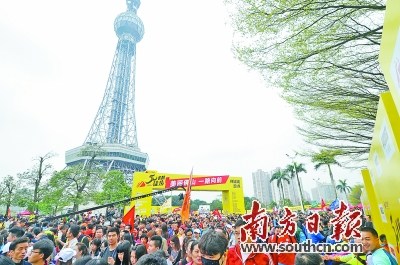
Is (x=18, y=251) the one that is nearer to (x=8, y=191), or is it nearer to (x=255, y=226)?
(x=255, y=226)

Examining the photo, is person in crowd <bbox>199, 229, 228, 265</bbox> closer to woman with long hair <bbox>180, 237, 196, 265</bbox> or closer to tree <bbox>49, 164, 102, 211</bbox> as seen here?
woman with long hair <bbox>180, 237, 196, 265</bbox>

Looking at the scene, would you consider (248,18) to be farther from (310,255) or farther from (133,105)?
(133,105)

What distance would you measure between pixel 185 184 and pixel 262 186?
3414 inches

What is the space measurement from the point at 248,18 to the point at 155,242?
14.4ft

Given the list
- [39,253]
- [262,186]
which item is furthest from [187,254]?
[262,186]

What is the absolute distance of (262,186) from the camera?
102 meters

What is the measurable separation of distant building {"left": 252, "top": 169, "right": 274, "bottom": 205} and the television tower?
167ft

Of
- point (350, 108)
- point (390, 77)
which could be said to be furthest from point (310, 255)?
point (350, 108)

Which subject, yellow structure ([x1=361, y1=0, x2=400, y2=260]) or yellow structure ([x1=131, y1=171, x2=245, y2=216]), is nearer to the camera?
yellow structure ([x1=361, y1=0, x2=400, y2=260])

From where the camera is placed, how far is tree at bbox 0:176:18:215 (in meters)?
30.7

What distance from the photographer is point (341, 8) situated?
4082 millimetres

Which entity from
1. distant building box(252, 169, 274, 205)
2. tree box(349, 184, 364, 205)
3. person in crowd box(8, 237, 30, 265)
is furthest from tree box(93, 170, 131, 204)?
distant building box(252, 169, 274, 205)

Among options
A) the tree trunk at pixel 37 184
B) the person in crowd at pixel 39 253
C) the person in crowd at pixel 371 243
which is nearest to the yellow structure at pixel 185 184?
the tree trunk at pixel 37 184

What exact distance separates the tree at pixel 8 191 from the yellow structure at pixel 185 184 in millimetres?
20415
